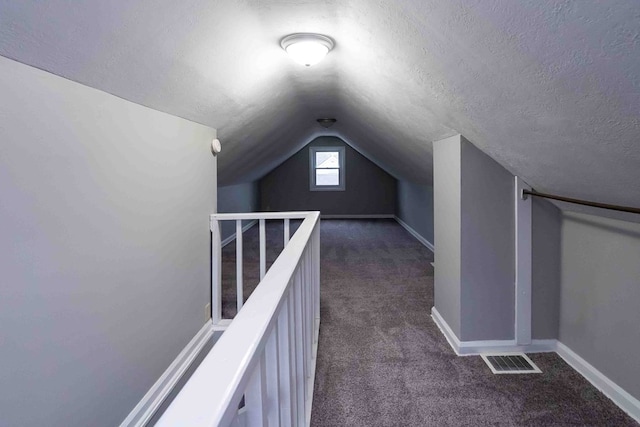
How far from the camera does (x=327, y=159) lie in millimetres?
8883

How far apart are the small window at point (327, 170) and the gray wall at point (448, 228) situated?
19.4ft

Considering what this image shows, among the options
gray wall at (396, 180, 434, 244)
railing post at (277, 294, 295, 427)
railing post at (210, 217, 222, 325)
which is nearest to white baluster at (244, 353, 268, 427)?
railing post at (277, 294, 295, 427)

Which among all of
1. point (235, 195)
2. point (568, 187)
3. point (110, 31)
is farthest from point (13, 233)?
point (235, 195)

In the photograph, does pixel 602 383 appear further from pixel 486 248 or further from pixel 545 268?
pixel 486 248

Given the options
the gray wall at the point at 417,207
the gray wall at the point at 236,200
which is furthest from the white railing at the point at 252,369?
the gray wall at the point at 236,200

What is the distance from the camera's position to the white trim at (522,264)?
94.1 inches

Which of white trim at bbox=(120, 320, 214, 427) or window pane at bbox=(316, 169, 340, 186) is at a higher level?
window pane at bbox=(316, 169, 340, 186)

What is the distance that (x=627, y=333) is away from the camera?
1.88 metres

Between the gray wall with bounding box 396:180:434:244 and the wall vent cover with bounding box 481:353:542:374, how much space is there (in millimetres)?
2971

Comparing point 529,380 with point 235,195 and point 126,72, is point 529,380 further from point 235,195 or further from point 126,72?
point 235,195

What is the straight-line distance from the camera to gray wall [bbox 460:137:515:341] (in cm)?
240

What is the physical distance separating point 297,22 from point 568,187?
1471 mm

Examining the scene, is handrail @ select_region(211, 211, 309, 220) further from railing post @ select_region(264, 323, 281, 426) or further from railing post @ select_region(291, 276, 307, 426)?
railing post @ select_region(264, 323, 281, 426)

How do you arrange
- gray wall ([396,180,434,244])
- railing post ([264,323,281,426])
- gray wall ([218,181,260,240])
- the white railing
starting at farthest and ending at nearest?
gray wall ([218,181,260,240]) < gray wall ([396,180,434,244]) < railing post ([264,323,281,426]) < the white railing
